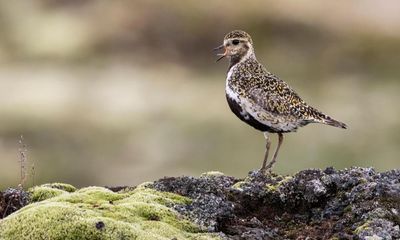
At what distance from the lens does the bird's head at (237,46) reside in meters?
18.6

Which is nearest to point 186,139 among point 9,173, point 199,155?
point 199,155

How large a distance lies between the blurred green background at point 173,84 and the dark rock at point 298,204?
32.8 metres

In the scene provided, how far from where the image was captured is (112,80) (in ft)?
226

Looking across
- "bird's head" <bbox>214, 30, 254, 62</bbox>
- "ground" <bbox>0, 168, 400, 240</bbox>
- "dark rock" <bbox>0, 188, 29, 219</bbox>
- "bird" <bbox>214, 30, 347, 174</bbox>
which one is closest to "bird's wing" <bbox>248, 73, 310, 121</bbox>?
"bird" <bbox>214, 30, 347, 174</bbox>

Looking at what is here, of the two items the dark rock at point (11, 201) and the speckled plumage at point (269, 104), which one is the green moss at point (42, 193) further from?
the speckled plumage at point (269, 104)

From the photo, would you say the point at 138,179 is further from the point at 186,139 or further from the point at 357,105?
the point at 357,105

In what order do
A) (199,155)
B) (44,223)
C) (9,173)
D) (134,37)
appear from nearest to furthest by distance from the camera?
(44,223) → (9,173) → (199,155) → (134,37)

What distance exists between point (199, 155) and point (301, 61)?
785 inches

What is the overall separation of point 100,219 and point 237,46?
23.2 ft

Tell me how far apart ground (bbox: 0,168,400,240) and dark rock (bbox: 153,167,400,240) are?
0.01 m

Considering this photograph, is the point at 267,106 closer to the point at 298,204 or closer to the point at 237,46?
the point at 237,46

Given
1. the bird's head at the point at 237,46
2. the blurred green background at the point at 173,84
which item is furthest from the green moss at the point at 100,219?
the blurred green background at the point at 173,84

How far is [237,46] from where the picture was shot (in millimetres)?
18641

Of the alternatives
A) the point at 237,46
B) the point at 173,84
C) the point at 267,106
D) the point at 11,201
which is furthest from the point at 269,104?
the point at 173,84
